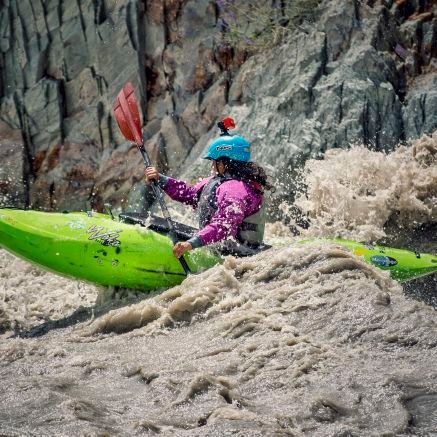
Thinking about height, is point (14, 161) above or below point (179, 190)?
below

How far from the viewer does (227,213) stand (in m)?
4.68

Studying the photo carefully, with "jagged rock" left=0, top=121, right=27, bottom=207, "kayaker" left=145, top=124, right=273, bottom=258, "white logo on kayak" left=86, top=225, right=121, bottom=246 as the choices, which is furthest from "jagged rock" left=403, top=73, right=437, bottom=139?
"jagged rock" left=0, top=121, right=27, bottom=207

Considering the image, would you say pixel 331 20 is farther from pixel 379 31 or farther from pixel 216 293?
pixel 216 293

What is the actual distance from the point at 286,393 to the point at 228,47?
20.1ft

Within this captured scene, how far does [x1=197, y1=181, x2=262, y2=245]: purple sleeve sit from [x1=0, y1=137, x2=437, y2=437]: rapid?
0.25m

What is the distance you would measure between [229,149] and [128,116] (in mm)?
1327

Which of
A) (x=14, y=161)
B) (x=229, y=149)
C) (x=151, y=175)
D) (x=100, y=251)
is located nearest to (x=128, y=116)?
(x=151, y=175)

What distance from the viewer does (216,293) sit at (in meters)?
4.25

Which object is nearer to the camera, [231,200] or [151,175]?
[231,200]

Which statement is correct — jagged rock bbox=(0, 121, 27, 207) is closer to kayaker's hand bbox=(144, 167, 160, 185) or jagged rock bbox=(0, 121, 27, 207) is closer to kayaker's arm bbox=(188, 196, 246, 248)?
kayaker's hand bbox=(144, 167, 160, 185)

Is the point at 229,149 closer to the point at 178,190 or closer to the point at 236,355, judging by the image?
the point at 178,190

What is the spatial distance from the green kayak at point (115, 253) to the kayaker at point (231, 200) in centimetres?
24

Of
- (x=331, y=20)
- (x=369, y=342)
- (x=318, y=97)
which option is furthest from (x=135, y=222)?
(x=331, y=20)

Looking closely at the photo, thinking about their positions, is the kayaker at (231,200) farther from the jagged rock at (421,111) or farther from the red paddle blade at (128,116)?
the jagged rock at (421,111)
